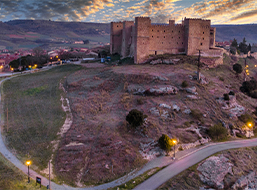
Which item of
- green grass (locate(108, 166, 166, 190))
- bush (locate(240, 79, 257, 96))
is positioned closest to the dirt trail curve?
green grass (locate(108, 166, 166, 190))

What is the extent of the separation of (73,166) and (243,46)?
6894cm

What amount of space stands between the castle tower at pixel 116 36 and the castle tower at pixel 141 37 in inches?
556

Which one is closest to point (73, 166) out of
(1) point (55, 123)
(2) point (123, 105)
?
(1) point (55, 123)

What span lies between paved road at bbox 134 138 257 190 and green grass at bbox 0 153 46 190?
738 cm

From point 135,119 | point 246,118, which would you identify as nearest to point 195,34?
point 246,118

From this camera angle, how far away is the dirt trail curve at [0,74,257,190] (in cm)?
1493

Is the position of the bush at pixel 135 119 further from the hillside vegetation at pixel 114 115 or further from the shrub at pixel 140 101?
the shrub at pixel 140 101

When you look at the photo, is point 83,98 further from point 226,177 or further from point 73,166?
point 226,177

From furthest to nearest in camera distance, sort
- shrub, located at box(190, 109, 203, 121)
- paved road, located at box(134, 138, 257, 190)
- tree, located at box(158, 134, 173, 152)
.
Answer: shrub, located at box(190, 109, 203, 121) < tree, located at box(158, 134, 173, 152) < paved road, located at box(134, 138, 257, 190)

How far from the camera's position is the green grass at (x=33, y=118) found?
1869 centimetres

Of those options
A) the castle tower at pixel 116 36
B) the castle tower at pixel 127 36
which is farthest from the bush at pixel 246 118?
the castle tower at pixel 116 36

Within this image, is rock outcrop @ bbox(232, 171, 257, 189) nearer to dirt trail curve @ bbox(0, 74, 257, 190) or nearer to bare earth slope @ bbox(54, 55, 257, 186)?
dirt trail curve @ bbox(0, 74, 257, 190)

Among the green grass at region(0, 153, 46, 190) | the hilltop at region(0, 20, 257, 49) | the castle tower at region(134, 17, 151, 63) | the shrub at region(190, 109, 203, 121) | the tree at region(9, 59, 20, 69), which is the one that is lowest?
the green grass at region(0, 153, 46, 190)

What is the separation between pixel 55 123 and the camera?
2330cm
